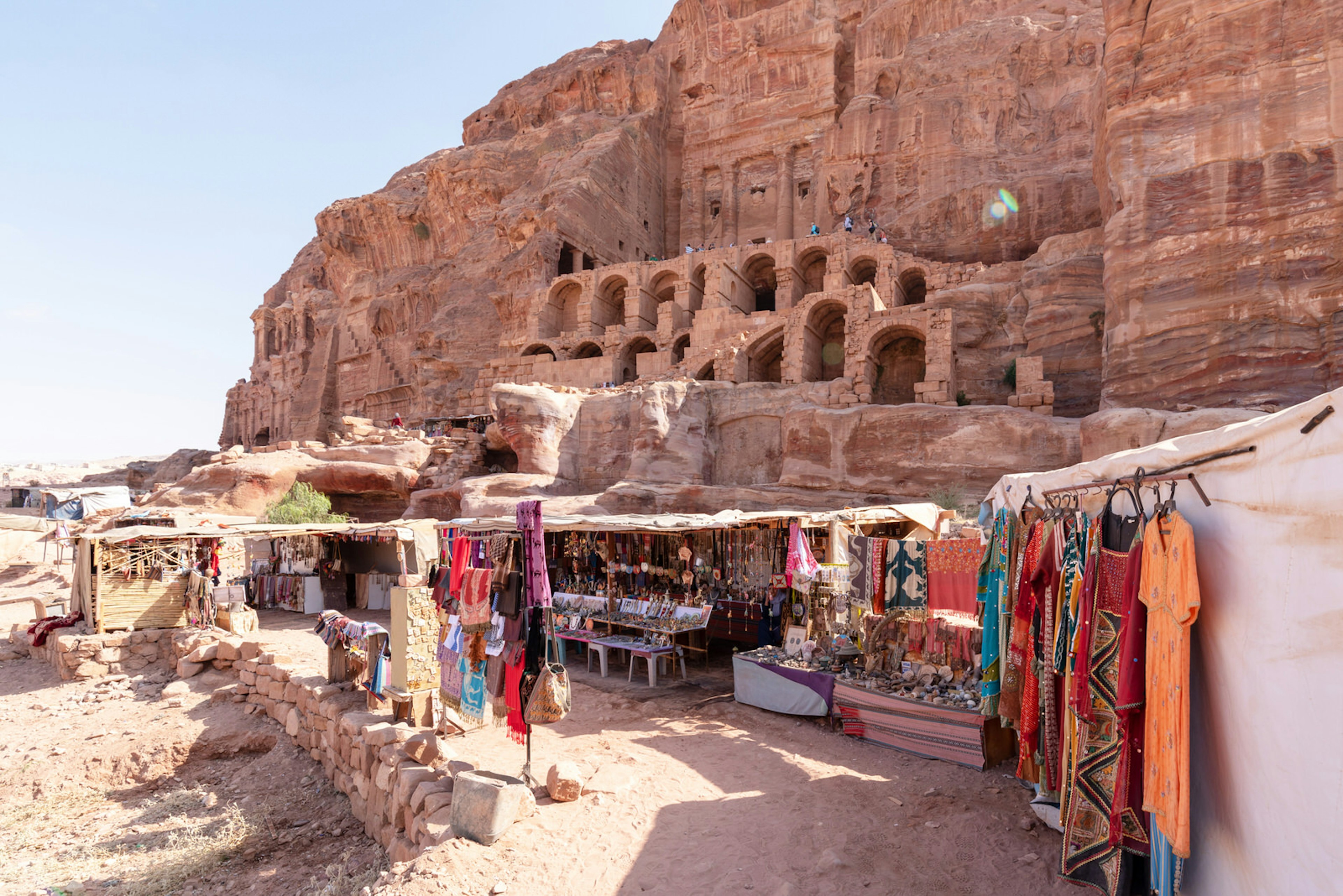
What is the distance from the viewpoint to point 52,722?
391 inches

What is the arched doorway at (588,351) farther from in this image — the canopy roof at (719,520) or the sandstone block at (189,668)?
the canopy roof at (719,520)

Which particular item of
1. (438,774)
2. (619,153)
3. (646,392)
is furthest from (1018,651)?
(619,153)

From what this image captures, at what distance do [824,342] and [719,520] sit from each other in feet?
66.7

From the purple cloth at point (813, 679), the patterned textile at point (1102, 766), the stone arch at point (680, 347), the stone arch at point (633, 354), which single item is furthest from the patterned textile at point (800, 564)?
the stone arch at point (633, 354)

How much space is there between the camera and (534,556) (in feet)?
19.0

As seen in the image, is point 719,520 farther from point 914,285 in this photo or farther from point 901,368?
point 914,285

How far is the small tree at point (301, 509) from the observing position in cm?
2075

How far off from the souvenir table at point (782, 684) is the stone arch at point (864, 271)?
67.7ft

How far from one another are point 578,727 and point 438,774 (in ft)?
7.60

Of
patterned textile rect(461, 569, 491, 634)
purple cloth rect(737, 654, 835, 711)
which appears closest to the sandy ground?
purple cloth rect(737, 654, 835, 711)

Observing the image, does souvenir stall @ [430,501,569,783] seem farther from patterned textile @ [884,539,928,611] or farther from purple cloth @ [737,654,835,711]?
patterned textile @ [884,539,928,611]

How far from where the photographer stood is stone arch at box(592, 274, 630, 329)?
34.2m

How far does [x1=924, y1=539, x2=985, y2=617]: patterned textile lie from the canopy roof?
1.63m

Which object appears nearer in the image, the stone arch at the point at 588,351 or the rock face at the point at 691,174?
the rock face at the point at 691,174
